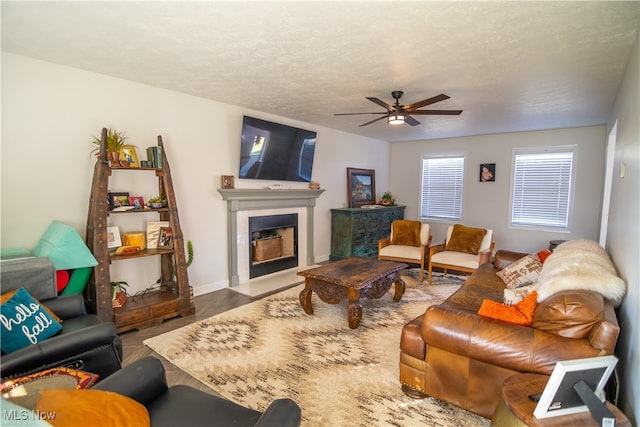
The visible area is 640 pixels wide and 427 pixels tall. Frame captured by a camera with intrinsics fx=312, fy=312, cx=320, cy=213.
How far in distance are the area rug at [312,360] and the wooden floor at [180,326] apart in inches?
2.4

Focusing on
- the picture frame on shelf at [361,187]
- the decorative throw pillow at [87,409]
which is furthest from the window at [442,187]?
the decorative throw pillow at [87,409]

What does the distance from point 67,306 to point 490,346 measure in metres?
2.94

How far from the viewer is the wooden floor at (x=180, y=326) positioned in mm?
2343

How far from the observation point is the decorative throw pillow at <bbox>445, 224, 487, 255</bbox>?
15.0ft

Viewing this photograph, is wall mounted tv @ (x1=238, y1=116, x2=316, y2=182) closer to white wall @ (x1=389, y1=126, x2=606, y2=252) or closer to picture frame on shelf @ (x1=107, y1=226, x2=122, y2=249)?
picture frame on shelf @ (x1=107, y1=226, x2=122, y2=249)

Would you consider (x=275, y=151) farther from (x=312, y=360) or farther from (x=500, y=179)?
(x=500, y=179)

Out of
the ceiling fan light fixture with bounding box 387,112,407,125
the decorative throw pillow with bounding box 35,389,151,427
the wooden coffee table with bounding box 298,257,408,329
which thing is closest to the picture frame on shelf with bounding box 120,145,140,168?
the wooden coffee table with bounding box 298,257,408,329

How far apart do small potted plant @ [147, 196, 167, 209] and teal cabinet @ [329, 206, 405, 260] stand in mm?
3247

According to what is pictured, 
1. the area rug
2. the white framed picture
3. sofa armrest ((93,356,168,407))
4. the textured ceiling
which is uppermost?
the textured ceiling

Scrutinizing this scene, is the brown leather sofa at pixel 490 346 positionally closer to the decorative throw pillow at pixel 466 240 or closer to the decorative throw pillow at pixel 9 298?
the decorative throw pillow at pixel 9 298

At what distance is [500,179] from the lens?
242 inches

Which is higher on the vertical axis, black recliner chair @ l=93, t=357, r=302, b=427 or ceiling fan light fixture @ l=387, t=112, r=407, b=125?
ceiling fan light fixture @ l=387, t=112, r=407, b=125

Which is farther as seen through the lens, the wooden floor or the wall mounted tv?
the wall mounted tv

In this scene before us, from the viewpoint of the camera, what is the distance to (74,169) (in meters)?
3.00
